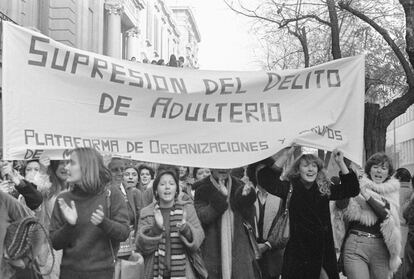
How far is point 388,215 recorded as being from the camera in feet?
20.0

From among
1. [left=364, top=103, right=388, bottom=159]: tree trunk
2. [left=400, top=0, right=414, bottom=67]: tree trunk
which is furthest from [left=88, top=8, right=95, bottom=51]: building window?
[left=400, top=0, right=414, bottom=67]: tree trunk

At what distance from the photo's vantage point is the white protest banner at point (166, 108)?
5113mm

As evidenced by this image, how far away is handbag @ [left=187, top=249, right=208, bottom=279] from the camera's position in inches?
224

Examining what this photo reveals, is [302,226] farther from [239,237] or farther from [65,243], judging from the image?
[65,243]

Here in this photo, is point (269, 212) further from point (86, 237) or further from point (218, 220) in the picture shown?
point (86, 237)

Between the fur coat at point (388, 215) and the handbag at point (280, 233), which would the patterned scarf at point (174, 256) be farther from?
the fur coat at point (388, 215)

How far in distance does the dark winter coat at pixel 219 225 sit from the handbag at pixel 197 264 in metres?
0.27

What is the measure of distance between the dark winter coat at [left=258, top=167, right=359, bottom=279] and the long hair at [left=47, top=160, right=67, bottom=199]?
2.16 m

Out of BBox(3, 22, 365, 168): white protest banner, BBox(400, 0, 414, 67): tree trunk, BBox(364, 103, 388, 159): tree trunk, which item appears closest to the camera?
BBox(3, 22, 365, 168): white protest banner

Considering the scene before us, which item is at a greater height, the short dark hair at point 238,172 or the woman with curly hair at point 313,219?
the short dark hair at point 238,172

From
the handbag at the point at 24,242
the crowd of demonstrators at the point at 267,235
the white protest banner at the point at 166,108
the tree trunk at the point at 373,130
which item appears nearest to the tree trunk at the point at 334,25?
the tree trunk at the point at 373,130

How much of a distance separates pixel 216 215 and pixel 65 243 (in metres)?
1.69

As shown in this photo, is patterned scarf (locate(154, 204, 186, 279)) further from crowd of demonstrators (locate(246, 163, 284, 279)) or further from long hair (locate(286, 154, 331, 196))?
crowd of demonstrators (locate(246, 163, 284, 279))

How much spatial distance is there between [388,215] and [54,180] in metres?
3.11
